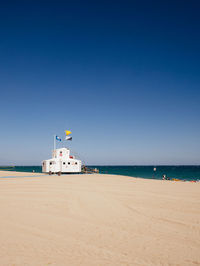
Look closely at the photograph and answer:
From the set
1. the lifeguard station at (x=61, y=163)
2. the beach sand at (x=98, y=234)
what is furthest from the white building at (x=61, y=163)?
the beach sand at (x=98, y=234)

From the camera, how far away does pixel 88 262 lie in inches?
200

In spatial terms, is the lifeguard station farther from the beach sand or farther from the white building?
the beach sand

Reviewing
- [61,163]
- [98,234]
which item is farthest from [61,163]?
[98,234]

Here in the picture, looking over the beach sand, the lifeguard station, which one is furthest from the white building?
the beach sand

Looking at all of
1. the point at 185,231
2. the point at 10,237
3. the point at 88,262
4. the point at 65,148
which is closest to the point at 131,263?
the point at 88,262

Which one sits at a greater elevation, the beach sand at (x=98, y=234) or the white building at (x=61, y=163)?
the white building at (x=61, y=163)

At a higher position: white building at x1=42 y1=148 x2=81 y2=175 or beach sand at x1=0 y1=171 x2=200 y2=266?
white building at x1=42 y1=148 x2=81 y2=175

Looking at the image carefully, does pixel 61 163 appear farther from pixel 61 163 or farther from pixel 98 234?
pixel 98 234

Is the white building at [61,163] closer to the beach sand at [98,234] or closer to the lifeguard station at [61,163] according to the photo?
the lifeguard station at [61,163]

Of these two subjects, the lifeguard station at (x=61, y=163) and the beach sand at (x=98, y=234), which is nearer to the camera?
the beach sand at (x=98, y=234)

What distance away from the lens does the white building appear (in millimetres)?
48031

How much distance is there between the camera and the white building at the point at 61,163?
158 ft

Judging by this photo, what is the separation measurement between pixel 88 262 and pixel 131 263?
105 centimetres

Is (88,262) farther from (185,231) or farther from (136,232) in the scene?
(185,231)
